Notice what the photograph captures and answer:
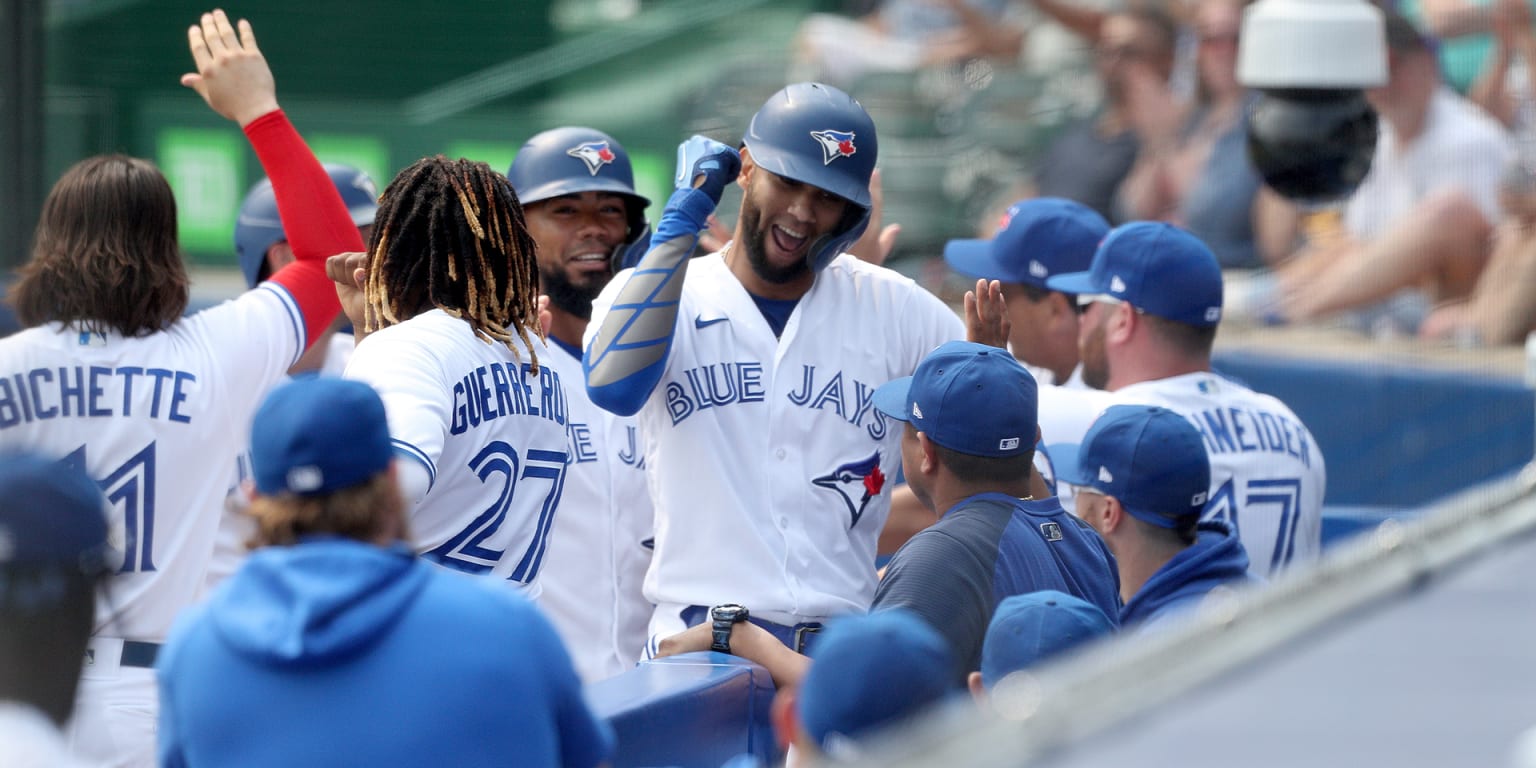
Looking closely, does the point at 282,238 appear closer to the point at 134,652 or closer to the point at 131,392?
the point at 131,392

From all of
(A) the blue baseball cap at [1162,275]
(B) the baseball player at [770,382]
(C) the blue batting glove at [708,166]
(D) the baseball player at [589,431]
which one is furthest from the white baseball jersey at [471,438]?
(A) the blue baseball cap at [1162,275]

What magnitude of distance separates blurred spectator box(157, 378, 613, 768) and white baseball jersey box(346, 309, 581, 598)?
0.62 m

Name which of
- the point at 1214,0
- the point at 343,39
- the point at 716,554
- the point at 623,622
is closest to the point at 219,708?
the point at 716,554

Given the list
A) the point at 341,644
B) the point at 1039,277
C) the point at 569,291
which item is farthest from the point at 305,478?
the point at 1039,277

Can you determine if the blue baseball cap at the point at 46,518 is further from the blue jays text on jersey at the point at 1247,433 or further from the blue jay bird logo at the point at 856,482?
the blue jays text on jersey at the point at 1247,433

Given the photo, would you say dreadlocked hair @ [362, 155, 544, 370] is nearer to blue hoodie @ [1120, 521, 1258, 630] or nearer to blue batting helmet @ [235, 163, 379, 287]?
blue hoodie @ [1120, 521, 1258, 630]

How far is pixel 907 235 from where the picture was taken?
9203mm

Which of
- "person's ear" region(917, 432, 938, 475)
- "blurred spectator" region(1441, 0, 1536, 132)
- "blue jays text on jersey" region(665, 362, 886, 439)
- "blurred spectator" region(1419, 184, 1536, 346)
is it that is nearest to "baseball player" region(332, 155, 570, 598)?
"blue jays text on jersey" region(665, 362, 886, 439)

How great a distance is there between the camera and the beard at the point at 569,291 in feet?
14.5

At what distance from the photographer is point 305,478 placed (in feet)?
7.03

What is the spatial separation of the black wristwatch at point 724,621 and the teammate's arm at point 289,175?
39.1 inches

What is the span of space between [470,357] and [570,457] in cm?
81

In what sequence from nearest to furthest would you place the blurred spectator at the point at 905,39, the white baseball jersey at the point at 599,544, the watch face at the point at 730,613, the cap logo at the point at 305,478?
the cap logo at the point at 305,478 → the watch face at the point at 730,613 → the white baseball jersey at the point at 599,544 → the blurred spectator at the point at 905,39

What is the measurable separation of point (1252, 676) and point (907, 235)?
755cm
